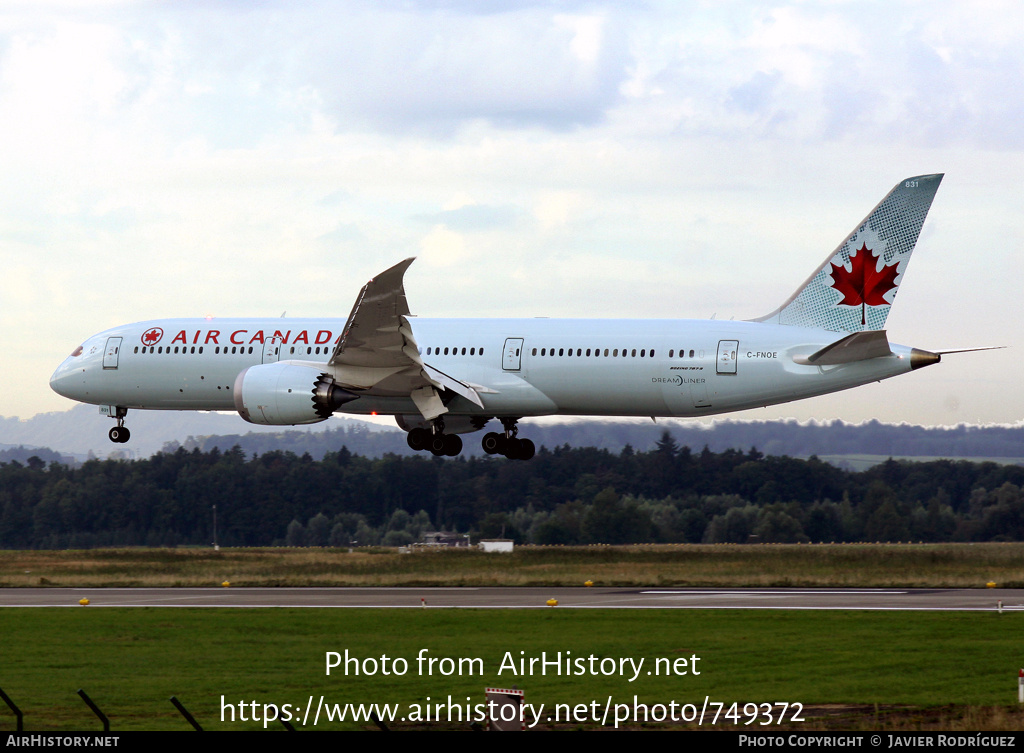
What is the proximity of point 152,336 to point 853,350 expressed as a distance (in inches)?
1016

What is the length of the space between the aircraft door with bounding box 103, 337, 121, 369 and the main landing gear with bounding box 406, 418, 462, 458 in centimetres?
1158

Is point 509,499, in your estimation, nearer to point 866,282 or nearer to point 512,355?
point 512,355

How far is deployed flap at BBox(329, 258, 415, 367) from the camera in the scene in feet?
129

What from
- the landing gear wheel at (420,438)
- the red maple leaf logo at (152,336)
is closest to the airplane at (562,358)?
the landing gear wheel at (420,438)

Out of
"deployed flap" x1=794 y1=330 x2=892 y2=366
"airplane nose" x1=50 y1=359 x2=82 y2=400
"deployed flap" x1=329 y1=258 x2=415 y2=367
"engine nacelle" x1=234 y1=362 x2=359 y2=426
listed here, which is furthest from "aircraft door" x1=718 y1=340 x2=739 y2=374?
"airplane nose" x1=50 y1=359 x2=82 y2=400

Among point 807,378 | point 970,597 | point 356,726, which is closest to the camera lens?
point 356,726

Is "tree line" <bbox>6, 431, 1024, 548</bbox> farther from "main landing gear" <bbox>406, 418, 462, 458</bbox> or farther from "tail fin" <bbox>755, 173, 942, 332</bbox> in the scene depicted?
"tail fin" <bbox>755, 173, 942, 332</bbox>

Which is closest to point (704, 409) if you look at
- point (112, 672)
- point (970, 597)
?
point (970, 597)

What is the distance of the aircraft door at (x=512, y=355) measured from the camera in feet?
148

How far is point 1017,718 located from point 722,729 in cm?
457

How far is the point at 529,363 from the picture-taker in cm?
4475

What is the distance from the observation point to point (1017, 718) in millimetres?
20312

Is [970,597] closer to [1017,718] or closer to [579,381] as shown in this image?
[579,381]
